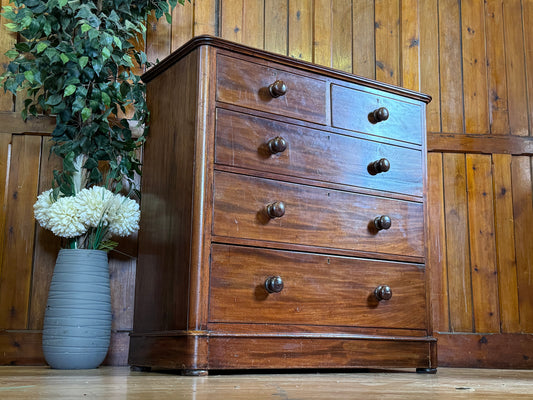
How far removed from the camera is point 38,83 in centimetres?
217

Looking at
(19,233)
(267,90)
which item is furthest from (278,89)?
(19,233)

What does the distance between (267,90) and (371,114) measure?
0.43m

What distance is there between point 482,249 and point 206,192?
1.50 meters

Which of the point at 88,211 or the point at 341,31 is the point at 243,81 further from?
the point at 341,31

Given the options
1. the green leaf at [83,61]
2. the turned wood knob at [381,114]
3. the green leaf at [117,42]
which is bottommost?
the turned wood knob at [381,114]

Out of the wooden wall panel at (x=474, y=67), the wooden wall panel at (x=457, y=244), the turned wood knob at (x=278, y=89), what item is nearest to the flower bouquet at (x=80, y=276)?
the turned wood knob at (x=278, y=89)

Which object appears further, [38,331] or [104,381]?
[38,331]

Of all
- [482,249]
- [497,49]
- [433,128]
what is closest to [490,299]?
[482,249]

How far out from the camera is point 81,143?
7.09ft

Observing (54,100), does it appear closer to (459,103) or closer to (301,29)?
(301,29)

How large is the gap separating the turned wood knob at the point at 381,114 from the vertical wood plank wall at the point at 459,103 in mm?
659

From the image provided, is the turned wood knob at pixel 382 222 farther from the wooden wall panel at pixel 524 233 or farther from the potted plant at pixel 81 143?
the wooden wall panel at pixel 524 233

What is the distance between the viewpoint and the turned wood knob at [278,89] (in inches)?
78.5

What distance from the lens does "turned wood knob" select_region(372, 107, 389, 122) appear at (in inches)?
86.5
